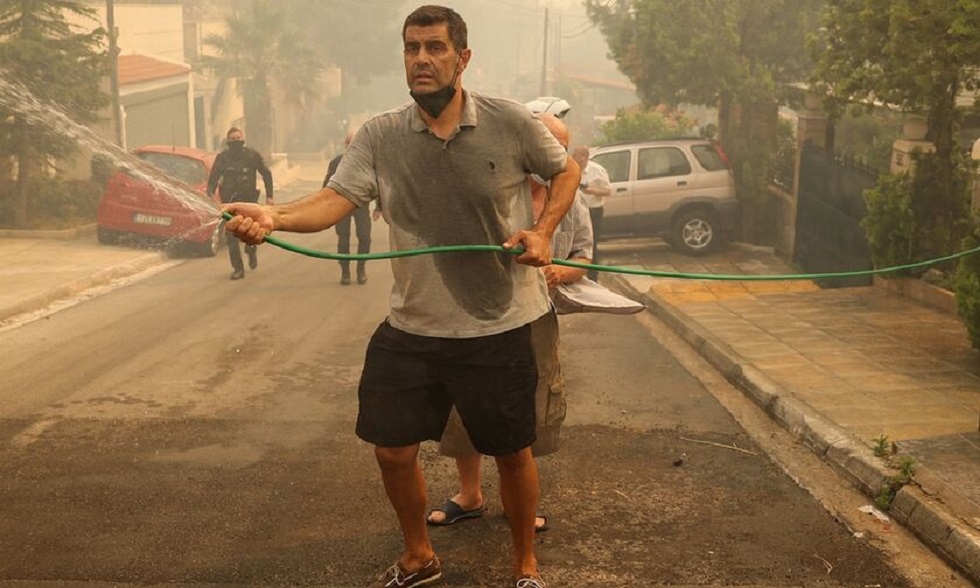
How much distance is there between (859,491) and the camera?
6945 mm

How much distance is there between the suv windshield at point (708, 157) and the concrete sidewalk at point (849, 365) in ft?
7.74

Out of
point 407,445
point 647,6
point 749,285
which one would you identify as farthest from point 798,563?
point 647,6

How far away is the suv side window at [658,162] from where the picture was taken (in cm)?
1947

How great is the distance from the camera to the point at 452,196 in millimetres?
4996

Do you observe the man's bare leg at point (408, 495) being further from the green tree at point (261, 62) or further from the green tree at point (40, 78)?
the green tree at point (261, 62)

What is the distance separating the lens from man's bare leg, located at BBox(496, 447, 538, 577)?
5223 millimetres

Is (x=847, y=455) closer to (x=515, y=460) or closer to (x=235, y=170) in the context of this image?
(x=515, y=460)

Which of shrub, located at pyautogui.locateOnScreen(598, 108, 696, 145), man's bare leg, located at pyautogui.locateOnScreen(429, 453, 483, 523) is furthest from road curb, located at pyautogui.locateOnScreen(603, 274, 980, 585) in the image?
shrub, located at pyautogui.locateOnScreen(598, 108, 696, 145)

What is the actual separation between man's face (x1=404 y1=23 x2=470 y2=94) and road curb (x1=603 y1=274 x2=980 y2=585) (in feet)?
9.96

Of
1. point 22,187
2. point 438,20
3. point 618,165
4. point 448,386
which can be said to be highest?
point 438,20

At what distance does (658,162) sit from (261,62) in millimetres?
35453

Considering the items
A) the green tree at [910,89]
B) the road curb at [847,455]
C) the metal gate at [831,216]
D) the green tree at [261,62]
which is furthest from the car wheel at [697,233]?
the green tree at [261,62]

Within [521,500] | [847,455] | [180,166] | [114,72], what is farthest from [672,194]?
[521,500]

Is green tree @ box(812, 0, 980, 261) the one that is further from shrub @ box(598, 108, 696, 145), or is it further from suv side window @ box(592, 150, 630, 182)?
shrub @ box(598, 108, 696, 145)
